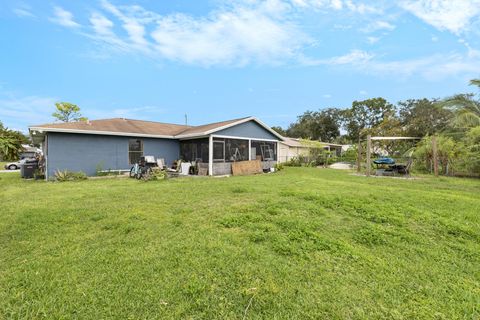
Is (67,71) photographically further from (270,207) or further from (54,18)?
(270,207)

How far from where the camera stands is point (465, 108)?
49.0 feet

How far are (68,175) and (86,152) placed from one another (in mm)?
1420

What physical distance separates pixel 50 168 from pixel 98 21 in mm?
6895

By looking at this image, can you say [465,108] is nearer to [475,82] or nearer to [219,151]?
[475,82]

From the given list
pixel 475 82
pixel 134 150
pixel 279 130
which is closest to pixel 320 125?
pixel 279 130

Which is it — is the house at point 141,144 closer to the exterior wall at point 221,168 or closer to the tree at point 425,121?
the exterior wall at point 221,168

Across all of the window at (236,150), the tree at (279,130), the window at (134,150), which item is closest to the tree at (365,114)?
the tree at (279,130)

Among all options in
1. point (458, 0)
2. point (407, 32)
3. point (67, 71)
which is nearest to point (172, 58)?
point (67, 71)

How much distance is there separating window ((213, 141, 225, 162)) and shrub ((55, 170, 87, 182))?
639cm

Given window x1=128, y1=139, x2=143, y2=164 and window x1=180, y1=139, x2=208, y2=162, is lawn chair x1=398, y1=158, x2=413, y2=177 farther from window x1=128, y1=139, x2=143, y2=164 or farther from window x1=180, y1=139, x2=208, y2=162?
window x1=128, y1=139, x2=143, y2=164

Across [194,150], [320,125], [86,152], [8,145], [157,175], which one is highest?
[320,125]

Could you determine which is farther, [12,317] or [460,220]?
[460,220]

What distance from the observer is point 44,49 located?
1408 cm

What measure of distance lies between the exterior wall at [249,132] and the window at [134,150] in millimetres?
4421
